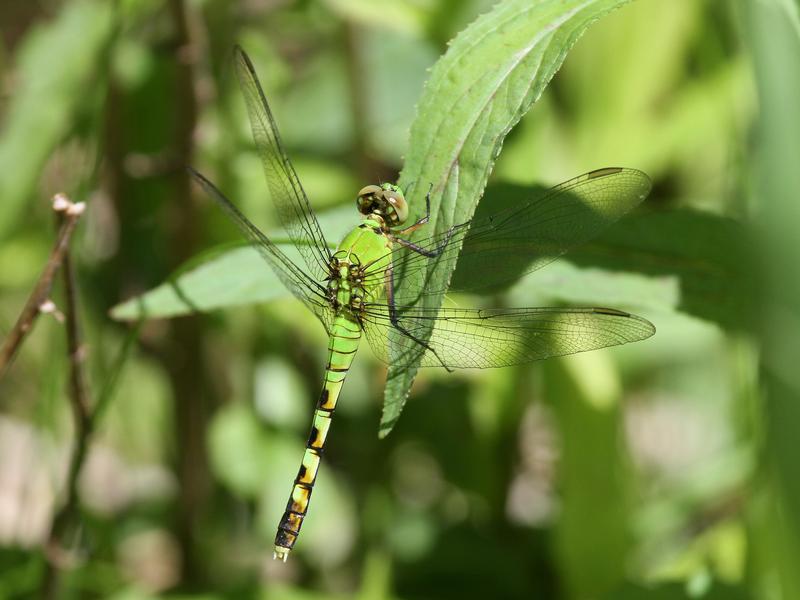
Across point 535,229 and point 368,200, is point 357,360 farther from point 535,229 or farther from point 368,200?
point 535,229

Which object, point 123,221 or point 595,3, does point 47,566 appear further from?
point 595,3

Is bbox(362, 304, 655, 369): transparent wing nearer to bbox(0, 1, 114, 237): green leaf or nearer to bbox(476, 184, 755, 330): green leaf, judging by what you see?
bbox(476, 184, 755, 330): green leaf

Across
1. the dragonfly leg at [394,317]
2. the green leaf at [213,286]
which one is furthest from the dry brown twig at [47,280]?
the dragonfly leg at [394,317]

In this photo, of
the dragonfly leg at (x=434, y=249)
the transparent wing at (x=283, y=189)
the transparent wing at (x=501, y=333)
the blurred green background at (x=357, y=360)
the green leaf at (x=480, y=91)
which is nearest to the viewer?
the green leaf at (x=480, y=91)

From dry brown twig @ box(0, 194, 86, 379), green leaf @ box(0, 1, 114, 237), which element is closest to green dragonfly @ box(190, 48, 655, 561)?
dry brown twig @ box(0, 194, 86, 379)

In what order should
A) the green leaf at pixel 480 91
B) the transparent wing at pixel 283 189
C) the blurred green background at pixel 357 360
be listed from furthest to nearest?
the blurred green background at pixel 357 360 → the transparent wing at pixel 283 189 → the green leaf at pixel 480 91

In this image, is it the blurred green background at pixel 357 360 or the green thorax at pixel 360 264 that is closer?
the green thorax at pixel 360 264

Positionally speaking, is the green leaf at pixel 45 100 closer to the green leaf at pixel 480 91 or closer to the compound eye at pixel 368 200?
the compound eye at pixel 368 200

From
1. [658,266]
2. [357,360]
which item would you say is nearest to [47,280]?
[658,266]
